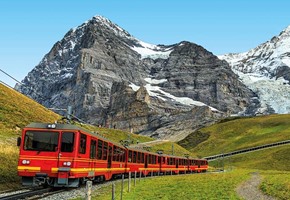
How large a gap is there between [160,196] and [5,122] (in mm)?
36103

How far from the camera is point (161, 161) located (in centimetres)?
6356

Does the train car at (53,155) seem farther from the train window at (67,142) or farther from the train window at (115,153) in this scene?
the train window at (115,153)

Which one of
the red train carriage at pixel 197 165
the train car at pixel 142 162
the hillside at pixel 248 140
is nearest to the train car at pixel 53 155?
the train car at pixel 142 162

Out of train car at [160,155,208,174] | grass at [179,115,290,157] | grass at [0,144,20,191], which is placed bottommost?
grass at [0,144,20,191]

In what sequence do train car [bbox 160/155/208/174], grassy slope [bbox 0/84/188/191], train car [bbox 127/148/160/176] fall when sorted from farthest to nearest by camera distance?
train car [bbox 160/155/208/174] < train car [bbox 127/148/160/176] < grassy slope [bbox 0/84/188/191]

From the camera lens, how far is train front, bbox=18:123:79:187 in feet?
86.5

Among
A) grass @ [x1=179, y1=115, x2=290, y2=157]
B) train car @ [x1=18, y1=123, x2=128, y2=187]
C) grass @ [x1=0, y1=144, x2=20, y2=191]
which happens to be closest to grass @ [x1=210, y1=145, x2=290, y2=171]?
grass @ [x1=179, y1=115, x2=290, y2=157]

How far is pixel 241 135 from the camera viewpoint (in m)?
169

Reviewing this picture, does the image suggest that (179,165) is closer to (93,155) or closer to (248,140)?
(93,155)

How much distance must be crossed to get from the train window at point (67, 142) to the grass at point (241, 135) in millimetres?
121407

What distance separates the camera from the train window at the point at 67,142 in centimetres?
2698

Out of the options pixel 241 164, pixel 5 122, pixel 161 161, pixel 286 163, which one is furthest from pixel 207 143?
pixel 5 122

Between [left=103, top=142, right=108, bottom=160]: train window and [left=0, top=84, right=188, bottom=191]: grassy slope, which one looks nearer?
[left=103, top=142, right=108, bottom=160]: train window

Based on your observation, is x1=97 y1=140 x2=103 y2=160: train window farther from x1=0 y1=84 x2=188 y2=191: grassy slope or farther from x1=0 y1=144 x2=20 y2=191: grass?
x1=0 y1=84 x2=188 y2=191: grassy slope
